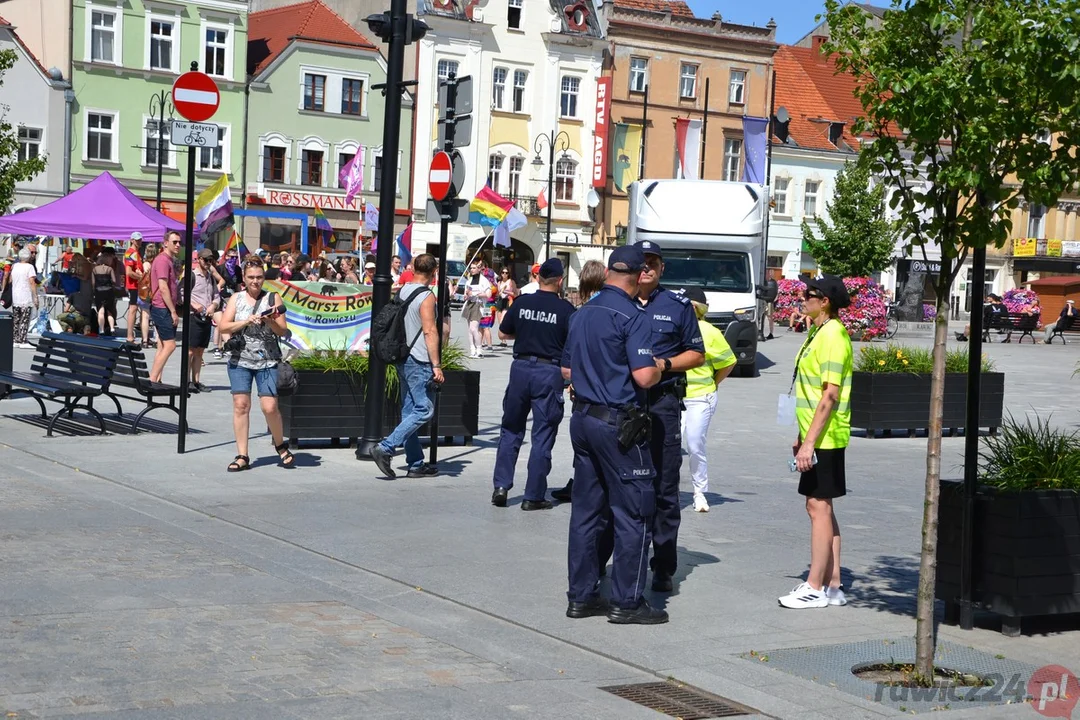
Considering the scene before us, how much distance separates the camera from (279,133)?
55.7 m

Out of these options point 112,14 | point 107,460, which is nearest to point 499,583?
point 107,460

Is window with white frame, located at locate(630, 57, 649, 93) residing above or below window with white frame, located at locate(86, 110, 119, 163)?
above

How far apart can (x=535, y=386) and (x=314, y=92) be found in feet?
158

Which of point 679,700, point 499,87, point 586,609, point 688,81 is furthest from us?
point 688,81

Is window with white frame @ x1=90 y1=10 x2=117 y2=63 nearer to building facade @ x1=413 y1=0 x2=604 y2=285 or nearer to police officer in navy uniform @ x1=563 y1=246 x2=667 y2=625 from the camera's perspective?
building facade @ x1=413 y1=0 x2=604 y2=285

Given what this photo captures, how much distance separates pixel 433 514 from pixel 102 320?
16195 mm

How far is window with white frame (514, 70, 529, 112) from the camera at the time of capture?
60.9m

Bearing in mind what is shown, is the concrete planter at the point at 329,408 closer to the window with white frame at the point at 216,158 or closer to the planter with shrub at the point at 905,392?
the planter with shrub at the point at 905,392

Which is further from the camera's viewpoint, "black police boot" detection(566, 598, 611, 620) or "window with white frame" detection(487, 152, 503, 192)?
"window with white frame" detection(487, 152, 503, 192)

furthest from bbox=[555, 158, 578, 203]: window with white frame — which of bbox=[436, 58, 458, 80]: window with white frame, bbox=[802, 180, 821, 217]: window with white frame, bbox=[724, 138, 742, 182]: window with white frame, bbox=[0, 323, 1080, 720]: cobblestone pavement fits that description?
bbox=[0, 323, 1080, 720]: cobblestone pavement

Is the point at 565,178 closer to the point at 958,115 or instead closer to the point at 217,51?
the point at 217,51

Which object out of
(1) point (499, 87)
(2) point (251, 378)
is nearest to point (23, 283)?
(2) point (251, 378)

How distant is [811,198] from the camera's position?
6950 cm

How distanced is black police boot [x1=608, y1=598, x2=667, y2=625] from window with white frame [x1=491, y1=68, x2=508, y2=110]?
54.1m
